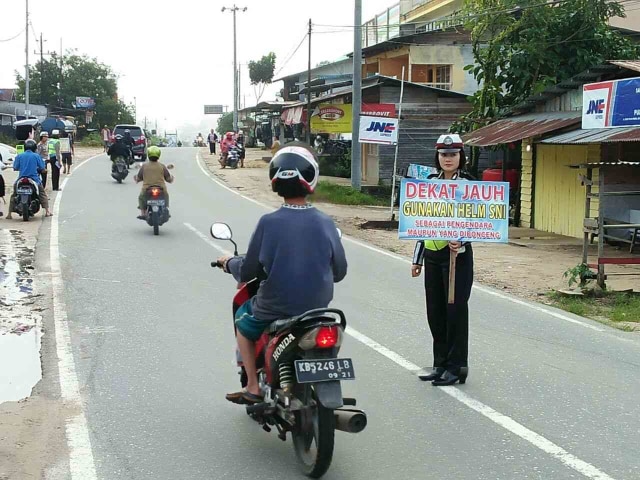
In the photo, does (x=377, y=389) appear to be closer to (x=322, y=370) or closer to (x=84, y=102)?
(x=322, y=370)

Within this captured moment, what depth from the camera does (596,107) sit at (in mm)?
15469

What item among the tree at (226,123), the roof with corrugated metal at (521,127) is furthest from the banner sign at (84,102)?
the roof with corrugated metal at (521,127)

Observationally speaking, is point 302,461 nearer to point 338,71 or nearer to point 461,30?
point 461,30

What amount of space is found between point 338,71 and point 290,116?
638 inches

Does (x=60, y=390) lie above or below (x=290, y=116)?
below

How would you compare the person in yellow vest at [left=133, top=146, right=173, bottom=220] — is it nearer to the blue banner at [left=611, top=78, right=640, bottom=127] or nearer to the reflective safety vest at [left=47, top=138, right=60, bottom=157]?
the blue banner at [left=611, top=78, right=640, bottom=127]

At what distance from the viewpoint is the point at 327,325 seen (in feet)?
15.2

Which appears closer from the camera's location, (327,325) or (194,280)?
(327,325)

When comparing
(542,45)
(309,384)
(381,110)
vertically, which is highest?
(542,45)

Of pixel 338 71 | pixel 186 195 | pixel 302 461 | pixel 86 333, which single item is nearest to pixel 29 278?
pixel 86 333

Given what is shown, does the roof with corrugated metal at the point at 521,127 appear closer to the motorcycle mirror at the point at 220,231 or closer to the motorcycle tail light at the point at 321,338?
the motorcycle mirror at the point at 220,231

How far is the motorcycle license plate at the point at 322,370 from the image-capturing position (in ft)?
14.8

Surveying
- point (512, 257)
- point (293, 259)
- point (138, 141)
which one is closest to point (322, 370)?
point (293, 259)

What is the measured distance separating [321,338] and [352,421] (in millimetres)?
485
